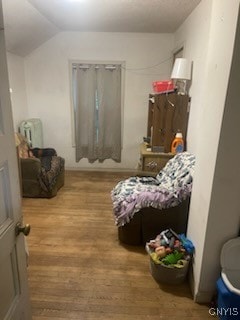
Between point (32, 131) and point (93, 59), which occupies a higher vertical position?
point (93, 59)

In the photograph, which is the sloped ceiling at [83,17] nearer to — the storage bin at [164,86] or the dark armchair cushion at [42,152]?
the storage bin at [164,86]

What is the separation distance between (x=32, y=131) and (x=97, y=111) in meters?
1.12

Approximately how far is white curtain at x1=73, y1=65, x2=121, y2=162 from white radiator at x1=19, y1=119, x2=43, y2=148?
641 mm

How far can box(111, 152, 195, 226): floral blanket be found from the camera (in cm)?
224

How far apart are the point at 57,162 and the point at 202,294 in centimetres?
262

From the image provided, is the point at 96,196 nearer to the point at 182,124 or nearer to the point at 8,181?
the point at 182,124

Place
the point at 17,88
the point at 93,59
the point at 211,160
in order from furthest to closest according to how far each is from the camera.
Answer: the point at 93,59 < the point at 17,88 < the point at 211,160

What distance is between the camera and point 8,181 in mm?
1033

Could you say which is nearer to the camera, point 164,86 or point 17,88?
point 164,86

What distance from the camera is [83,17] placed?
3.15 m

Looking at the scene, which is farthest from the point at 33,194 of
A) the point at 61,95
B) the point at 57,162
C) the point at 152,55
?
the point at 152,55

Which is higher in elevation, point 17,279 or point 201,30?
point 201,30

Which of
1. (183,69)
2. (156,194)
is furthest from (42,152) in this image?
(183,69)

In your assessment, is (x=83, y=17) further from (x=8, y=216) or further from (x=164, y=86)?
(x=8, y=216)
